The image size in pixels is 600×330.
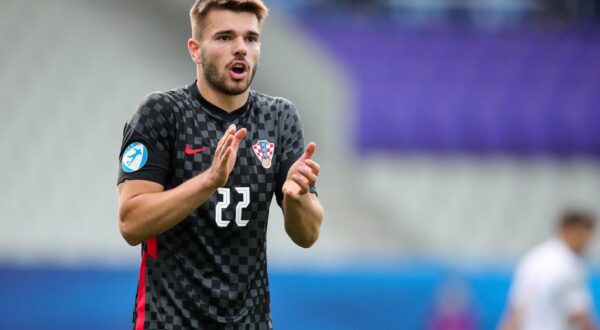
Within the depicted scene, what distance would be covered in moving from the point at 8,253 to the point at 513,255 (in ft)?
18.8

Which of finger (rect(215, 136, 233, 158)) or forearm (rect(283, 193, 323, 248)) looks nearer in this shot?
finger (rect(215, 136, 233, 158))

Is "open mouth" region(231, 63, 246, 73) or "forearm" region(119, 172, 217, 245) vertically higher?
"open mouth" region(231, 63, 246, 73)

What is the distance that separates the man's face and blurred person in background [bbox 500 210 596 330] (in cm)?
456

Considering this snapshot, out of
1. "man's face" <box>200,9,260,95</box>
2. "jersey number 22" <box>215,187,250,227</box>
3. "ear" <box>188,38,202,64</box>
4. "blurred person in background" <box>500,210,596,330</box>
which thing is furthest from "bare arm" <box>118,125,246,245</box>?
"blurred person in background" <box>500,210,596,330</box>

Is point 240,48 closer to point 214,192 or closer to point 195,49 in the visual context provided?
point 195,49

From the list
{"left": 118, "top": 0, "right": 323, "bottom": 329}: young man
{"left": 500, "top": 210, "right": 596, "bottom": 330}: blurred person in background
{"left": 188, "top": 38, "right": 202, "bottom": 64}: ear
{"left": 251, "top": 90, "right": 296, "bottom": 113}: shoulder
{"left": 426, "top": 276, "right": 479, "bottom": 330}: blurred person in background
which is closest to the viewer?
{"left": 118, "top": 0, "right": 323, "bottom": 329}: young man

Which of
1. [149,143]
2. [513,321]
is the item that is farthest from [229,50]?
[513,321]

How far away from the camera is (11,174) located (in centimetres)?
1096

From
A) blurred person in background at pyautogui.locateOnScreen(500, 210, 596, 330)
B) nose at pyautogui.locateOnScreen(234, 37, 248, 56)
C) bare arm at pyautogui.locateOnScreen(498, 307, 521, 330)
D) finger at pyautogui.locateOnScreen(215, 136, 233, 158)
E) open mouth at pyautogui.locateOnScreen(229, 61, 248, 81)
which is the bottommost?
bare arm at pyautogui.locateOnScreen(498, 307, 521, 330)

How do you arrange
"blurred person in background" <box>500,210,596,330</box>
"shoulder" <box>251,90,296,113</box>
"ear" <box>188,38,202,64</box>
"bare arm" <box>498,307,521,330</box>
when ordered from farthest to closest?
"bare arm" <box>498,307,521,330</box>, "blurred person in background" <box>500,210,596,330</box>, "shoulder" <box>251,90,296,113</box>, "ear" <box>188,38,202,64</box>

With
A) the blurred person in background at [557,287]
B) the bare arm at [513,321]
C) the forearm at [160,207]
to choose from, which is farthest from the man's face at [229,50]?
the bare arm at [513,321]

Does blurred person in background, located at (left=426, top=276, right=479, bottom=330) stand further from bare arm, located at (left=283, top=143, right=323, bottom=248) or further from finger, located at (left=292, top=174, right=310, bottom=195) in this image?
finger, located at (left=292, top=174, right=310, bottom=195)

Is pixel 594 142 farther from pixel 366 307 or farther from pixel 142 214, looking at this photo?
pixel 142 214

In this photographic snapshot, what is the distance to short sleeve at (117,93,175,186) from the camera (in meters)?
3.15
